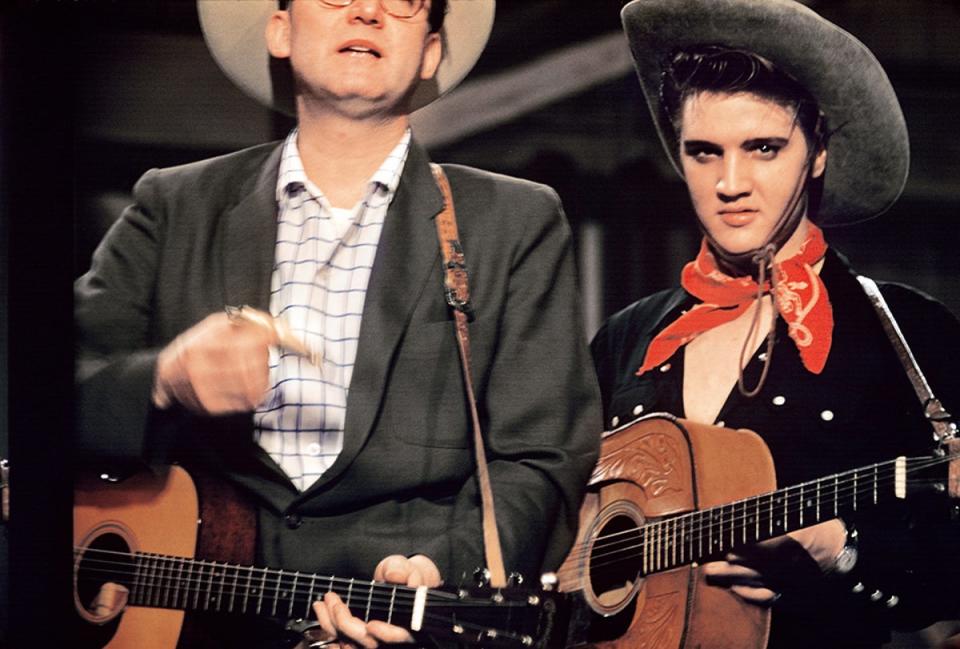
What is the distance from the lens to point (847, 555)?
324cm

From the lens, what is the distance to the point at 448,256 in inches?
133

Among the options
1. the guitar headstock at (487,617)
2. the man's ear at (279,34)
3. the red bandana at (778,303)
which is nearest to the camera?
the guitar headstock at (487,617)

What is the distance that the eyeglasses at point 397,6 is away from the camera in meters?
Answer: 3.41

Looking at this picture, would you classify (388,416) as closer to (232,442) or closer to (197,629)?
(232,442)

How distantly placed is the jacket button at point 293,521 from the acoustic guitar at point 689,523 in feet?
2.26

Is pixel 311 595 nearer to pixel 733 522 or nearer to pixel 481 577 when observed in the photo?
pixel 481 577

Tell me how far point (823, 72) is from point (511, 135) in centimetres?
84

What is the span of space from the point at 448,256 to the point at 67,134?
114cm

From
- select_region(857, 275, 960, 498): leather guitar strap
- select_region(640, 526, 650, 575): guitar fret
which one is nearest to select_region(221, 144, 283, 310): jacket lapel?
select_region(640, 526, 650, 575): guitar fret

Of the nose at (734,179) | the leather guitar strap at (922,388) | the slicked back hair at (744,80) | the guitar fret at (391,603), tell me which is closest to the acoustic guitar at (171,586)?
the guitar fret at (391,603)

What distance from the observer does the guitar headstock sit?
3.14 metres

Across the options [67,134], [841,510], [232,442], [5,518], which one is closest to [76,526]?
[5,518]

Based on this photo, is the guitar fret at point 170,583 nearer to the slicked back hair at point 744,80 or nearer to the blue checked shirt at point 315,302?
the blue checked shirt at point 315,302

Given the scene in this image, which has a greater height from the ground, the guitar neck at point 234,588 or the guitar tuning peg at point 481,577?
the guitar tuning peg at point 481,577
